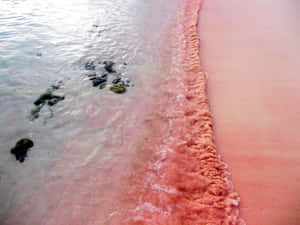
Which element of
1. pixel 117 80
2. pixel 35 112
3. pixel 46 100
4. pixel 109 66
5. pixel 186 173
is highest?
pixel 109 66

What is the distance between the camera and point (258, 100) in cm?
258

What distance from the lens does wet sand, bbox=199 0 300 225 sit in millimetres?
1796

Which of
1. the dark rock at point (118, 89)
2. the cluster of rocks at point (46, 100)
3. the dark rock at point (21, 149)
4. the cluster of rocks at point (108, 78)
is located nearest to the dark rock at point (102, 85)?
the cluster of rocks at point (108, 78)

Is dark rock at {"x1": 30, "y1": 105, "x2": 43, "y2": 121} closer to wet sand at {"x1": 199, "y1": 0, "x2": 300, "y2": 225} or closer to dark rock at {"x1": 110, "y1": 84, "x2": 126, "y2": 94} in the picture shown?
dark rock at {"x1": 110, "y1": 84, "x2": 126, "y2": 94}

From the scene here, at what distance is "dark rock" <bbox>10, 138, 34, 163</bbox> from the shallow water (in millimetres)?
49

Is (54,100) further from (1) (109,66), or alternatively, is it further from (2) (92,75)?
(1) (109,66)

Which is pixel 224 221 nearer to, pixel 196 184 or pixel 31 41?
pixel 196 184

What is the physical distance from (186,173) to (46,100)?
6.24 ft

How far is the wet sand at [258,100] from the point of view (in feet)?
5.89

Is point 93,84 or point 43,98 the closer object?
point 43,98

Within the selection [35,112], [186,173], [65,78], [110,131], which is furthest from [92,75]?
[186,173]

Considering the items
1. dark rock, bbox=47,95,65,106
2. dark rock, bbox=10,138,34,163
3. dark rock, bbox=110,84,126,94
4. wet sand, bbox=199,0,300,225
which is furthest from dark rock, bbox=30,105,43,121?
wet sand, bbox=199,0,300,225

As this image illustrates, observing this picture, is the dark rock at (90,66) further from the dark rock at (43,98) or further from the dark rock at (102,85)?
the dark rock at (43,98)

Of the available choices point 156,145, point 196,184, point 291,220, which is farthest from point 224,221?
point 156,145
